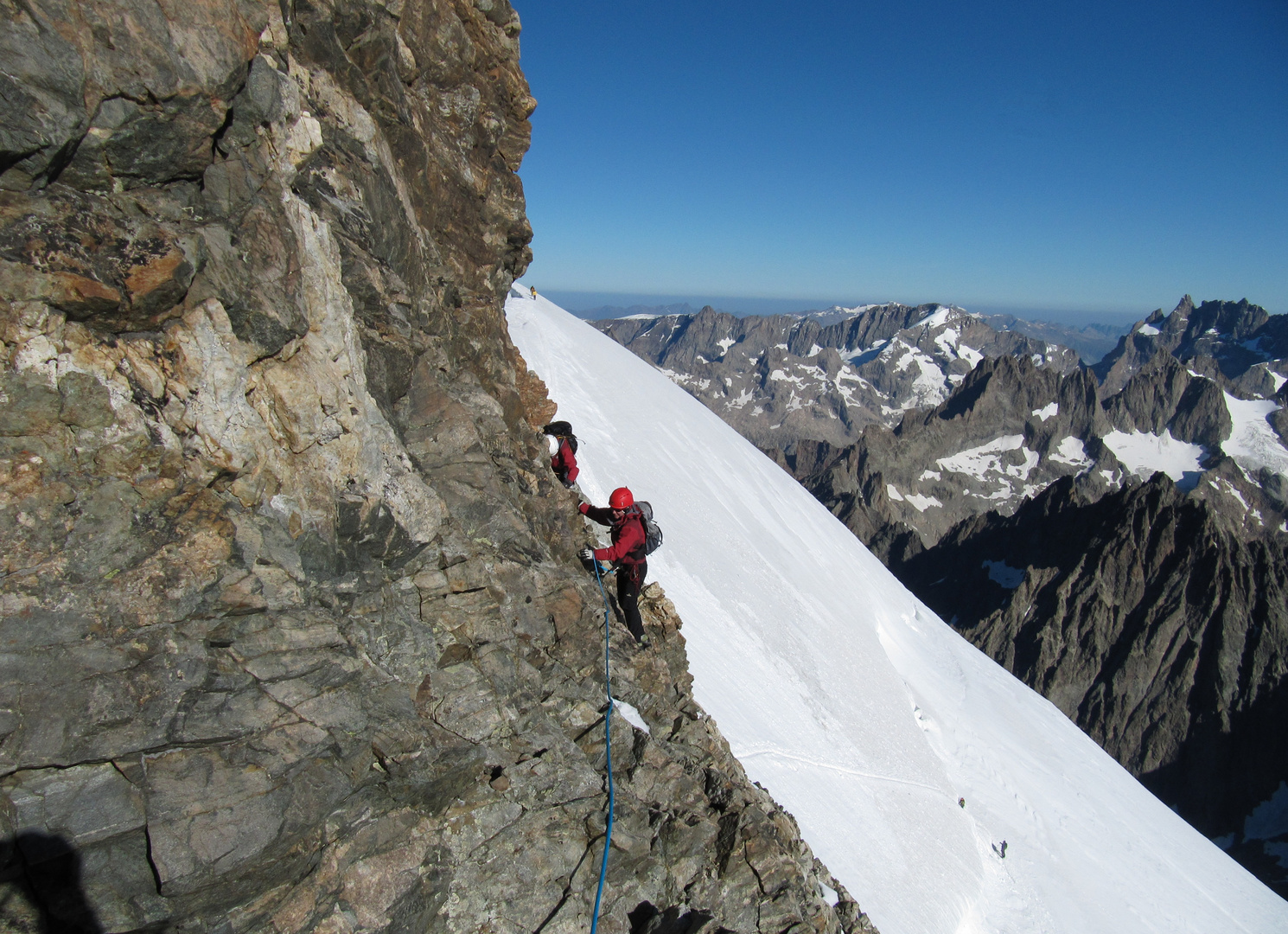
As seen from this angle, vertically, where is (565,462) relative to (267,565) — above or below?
below

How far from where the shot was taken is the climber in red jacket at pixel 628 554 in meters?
10.5

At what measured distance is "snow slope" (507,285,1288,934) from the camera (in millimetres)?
17375

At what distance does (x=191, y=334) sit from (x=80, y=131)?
5.31 feet

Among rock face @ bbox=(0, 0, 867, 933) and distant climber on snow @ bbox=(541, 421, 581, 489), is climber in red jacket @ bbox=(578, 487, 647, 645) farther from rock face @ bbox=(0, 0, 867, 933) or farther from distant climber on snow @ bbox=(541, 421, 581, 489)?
distant climber on snow @ bbox=(541, 421, 581, 489)

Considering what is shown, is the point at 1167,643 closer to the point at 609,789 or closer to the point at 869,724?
the point at 869,724

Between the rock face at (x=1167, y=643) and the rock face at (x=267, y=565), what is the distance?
128 m

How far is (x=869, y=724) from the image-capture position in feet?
74.7

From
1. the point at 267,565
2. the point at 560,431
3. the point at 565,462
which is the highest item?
the point at 560,431

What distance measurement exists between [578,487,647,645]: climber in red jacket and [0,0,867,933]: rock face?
1.72 m

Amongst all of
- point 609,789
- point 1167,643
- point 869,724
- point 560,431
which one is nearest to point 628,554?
point 609,789

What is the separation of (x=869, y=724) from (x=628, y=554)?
1673 centimetres

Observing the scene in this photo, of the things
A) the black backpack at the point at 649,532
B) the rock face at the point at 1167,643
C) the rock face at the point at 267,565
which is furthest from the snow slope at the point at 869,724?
the rock face at the point at 1167,643

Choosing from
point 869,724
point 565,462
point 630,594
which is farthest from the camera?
point 869,724

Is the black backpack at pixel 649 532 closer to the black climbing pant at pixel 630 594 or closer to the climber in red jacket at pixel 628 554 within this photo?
the climber in red jacket at pixel 628 554
